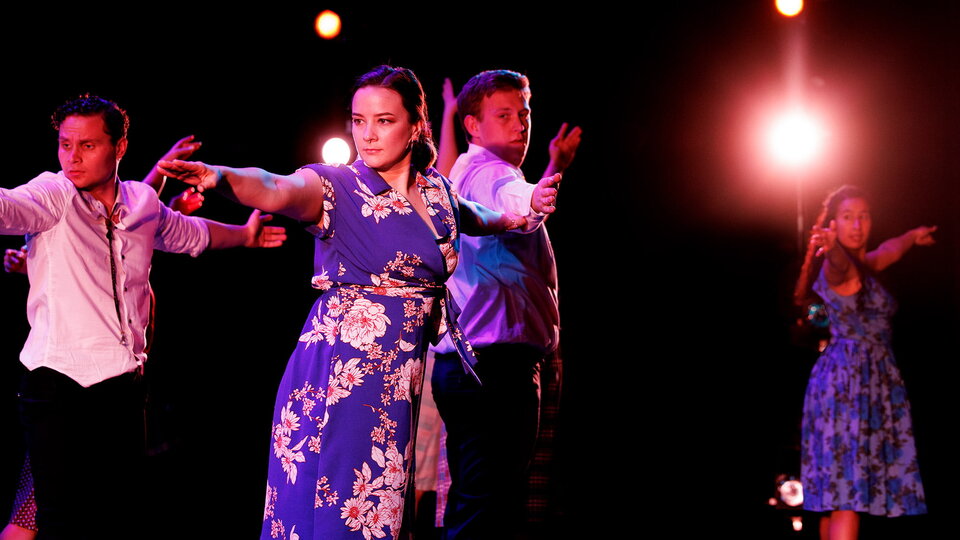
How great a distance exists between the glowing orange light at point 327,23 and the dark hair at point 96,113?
200 centimetres

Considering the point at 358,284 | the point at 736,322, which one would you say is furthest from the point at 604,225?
the point at 358,284

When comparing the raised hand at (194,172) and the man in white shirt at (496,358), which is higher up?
the raised hand at (194,172)

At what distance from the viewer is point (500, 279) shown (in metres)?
2.66

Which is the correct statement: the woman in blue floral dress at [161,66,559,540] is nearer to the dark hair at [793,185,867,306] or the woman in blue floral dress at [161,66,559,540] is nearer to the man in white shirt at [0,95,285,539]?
the man in white shirt at [0,95,285,539]

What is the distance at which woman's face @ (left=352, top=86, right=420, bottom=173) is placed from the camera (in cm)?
199

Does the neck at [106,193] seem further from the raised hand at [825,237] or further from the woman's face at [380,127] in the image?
the raised hand at [825,237]

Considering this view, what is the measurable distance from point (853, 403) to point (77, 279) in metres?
3.28

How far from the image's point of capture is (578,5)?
190 inches

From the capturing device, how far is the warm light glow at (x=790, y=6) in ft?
16.7

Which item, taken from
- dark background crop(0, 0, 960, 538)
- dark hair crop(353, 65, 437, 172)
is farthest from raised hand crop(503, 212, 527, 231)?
dark background crop(0, 0, 960, 538)

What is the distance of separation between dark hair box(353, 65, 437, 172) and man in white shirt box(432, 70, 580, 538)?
38 cm

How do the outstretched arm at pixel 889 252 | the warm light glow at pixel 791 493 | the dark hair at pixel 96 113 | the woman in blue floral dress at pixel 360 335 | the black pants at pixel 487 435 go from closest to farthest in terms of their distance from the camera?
1. the woman in blue floral dress at pixel 360 335
2. the black pants at pixel 487 435
3. the dark hair at pixel 96 113
4. the outstretched arm at pixel 889 252
5. the warm light glow at pixel 791 493

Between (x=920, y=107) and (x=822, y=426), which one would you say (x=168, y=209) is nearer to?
(x=822, y=426)

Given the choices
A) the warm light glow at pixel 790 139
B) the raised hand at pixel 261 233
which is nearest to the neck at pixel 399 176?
the raised hand at pixel 261 233
